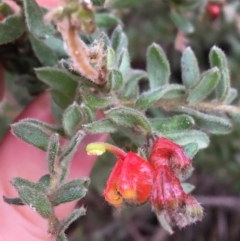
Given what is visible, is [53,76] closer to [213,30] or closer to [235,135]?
[235,135]

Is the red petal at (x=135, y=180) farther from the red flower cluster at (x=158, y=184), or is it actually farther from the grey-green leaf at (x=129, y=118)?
the grey-green leaf at (x=129, y=118)

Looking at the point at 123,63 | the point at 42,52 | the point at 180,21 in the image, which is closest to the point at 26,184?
the point at 123,63

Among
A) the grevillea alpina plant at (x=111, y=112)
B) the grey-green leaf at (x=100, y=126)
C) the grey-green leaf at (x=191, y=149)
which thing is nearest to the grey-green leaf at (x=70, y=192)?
the grevillea alpina plant at (x=111, y=112)

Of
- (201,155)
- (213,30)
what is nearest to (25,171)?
(201,155)

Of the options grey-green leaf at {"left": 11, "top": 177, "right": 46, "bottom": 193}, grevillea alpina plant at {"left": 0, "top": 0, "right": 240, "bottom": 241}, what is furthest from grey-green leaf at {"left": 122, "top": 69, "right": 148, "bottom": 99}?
grey-green leaf at {"left": 11, "top": 177, "right": 46, "bottom": 193}

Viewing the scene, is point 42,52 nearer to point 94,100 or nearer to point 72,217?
point 94,100
